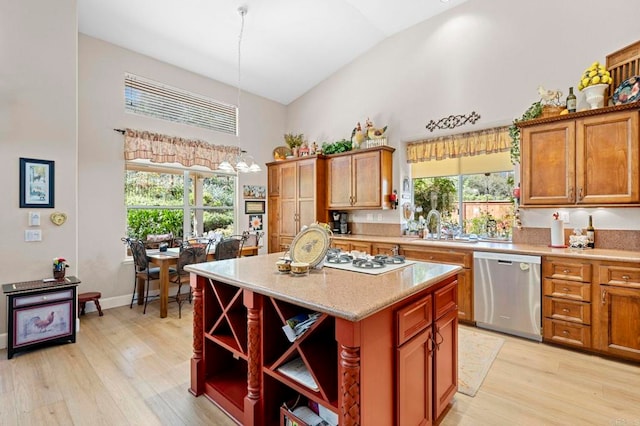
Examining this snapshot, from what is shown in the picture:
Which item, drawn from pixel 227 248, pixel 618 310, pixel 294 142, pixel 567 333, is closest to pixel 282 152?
pixel 294 142

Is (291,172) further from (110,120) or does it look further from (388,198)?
(110,120)

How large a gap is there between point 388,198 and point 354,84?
2.06 meters

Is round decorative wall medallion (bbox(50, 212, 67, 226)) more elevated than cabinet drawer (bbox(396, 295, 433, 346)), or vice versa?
round decorative wall medallion (bbox(50, 212, 67, 226))

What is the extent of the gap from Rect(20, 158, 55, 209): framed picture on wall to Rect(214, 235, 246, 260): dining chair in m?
1.82

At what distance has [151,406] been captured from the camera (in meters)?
2.12

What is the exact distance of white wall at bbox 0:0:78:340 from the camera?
3.03 metres

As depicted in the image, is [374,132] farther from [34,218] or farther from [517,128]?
[34,218]

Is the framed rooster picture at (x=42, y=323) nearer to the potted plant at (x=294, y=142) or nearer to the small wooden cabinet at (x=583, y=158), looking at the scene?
the potted plant at (x=294, y=142)

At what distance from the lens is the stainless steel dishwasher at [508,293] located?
3.10m

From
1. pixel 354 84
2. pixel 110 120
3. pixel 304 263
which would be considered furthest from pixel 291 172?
pixel 304 263

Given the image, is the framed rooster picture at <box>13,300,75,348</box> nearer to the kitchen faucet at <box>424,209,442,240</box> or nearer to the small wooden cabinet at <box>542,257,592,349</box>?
the kitchen faucet at <box>424,209,442,240</box>

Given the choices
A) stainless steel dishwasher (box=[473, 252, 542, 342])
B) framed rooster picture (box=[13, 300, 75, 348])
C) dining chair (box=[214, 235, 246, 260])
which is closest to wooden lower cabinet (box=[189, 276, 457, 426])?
stainless steel dishwasher (box=[473, 252, 542, 342])

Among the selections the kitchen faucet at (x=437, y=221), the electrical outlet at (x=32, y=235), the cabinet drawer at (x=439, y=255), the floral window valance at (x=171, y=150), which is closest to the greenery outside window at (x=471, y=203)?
the kitchen faucet at (x=437, y=221)

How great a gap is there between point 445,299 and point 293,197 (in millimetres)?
3874
